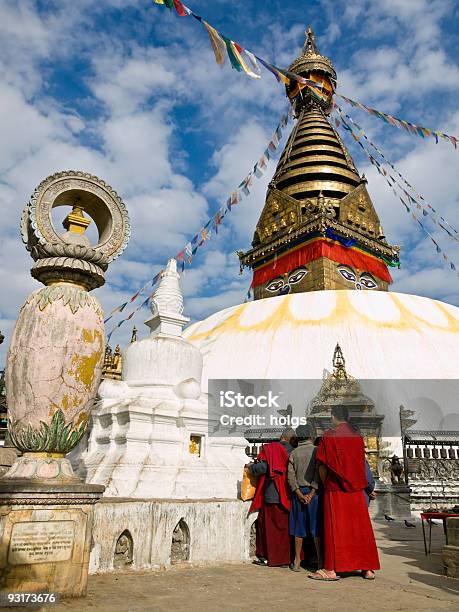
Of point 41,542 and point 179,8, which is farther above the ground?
point 179,8

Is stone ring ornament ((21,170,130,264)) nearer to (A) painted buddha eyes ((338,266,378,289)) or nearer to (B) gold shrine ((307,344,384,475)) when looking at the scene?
(B) gold shrine ((307,344,384,475))

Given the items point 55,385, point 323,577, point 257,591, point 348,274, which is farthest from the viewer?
point 348,274

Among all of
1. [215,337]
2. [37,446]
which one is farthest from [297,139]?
[37,446]

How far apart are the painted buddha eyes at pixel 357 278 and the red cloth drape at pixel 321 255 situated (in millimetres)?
310

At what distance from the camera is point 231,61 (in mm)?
10078

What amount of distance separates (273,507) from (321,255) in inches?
771

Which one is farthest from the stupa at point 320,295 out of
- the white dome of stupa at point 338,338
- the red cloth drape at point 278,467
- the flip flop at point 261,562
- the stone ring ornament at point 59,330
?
the stone ring ornament at point 59,330

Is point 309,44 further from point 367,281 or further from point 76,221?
point 76,221

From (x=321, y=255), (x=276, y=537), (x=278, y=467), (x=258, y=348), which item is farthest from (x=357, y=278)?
(x=276, y=537)

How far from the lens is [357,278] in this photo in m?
24.0

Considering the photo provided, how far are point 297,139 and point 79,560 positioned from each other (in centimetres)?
2853

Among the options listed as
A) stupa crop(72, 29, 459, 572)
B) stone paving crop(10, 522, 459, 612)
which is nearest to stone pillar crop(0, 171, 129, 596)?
stone paving crop(10, 522, 459, 612)

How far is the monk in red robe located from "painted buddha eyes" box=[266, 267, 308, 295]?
2000 cm

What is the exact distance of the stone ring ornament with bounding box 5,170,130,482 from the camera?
3.29 meters
